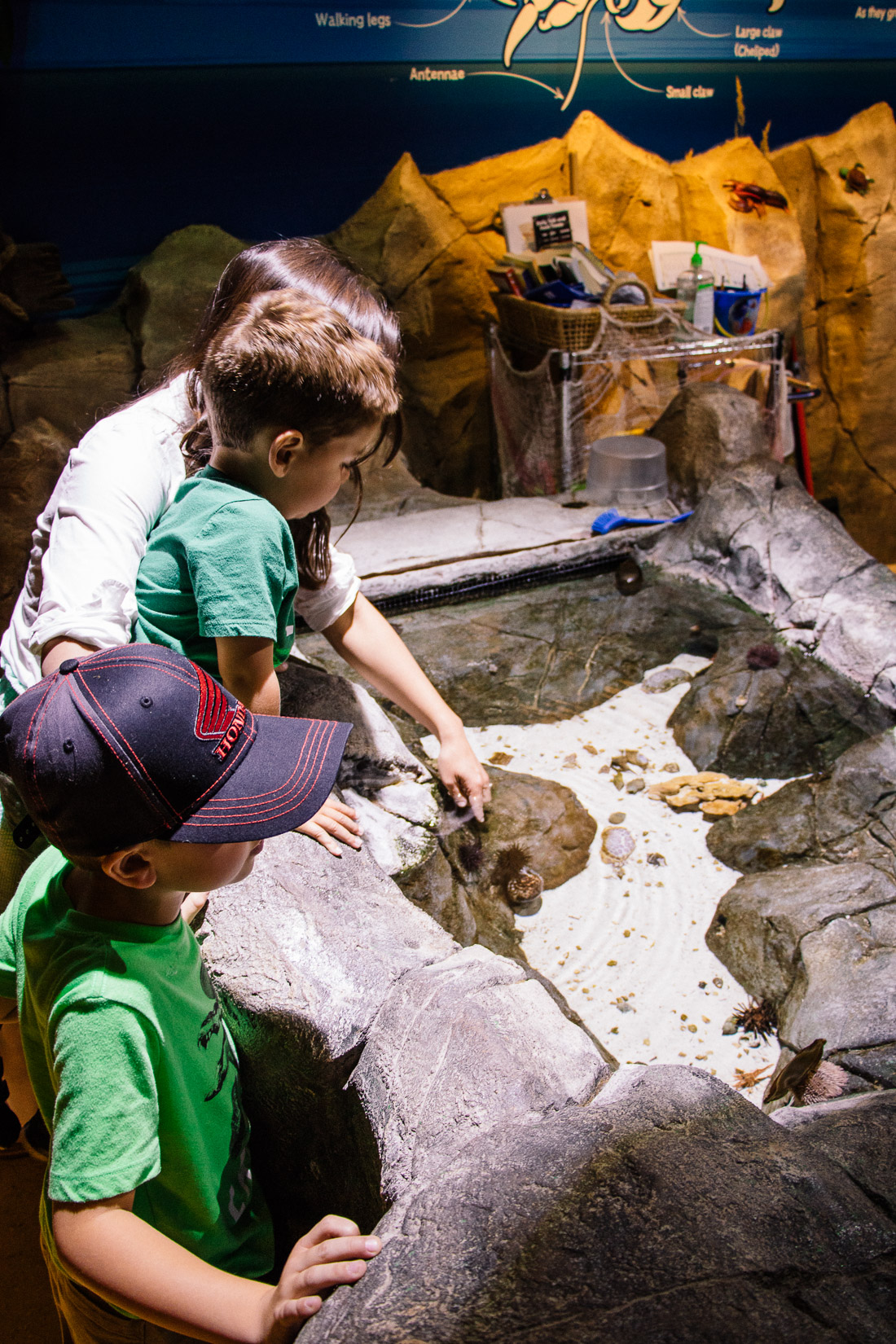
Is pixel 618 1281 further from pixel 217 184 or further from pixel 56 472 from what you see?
pixel 217 184

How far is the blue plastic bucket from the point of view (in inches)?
209

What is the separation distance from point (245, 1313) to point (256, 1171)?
0.64 metres

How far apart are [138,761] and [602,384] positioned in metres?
5.31

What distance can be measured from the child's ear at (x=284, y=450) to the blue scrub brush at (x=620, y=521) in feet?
9.44

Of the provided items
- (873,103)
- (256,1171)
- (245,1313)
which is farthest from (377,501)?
(873,103)

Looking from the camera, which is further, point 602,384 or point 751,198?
point 751,198

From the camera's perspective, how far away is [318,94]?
5.45 meters

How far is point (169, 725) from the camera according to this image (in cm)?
91

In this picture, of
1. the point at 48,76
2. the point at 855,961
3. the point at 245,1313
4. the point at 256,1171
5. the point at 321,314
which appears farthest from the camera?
the point at 48,76

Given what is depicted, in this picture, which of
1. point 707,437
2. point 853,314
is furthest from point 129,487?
point 853,314

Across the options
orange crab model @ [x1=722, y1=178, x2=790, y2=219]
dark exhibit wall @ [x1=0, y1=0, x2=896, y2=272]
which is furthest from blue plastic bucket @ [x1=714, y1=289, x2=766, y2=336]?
dark exhibit wall @ [x1=0, y1=0, x2=896, y2=272]

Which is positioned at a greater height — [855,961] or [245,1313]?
[245,1313]

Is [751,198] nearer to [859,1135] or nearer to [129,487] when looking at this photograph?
[129,487]

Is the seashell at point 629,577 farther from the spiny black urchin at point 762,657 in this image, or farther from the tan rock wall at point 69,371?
the tan rock wall at point 69,371
